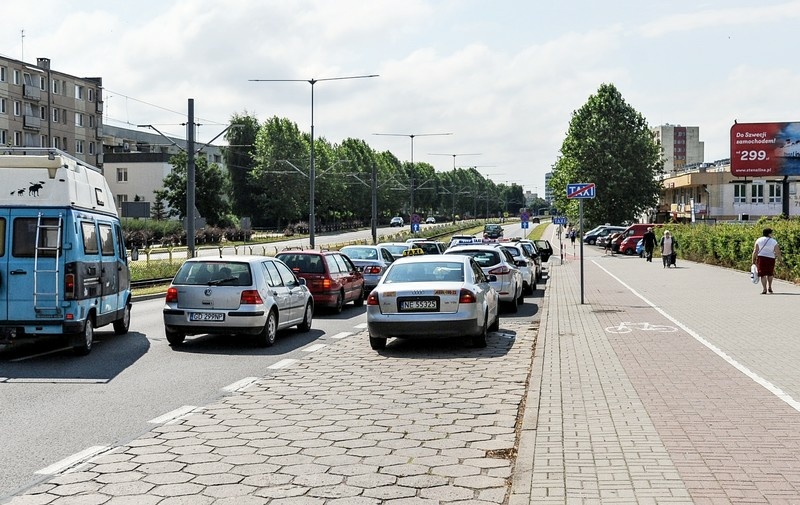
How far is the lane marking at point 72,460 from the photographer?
6.42 metres

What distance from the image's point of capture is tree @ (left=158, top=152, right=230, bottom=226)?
88.5 m

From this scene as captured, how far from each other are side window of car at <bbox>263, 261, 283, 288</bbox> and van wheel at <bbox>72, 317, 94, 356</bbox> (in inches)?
112

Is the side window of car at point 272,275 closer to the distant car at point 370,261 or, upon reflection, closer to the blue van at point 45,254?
the blue van at point 45,254

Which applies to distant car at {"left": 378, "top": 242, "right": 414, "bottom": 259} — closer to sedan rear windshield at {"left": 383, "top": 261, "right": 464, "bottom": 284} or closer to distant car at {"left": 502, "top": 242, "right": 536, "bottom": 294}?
distant car at {"left": 502, "top": 242, "right": 536, "bottom": 294}

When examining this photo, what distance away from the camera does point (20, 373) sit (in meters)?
11.3

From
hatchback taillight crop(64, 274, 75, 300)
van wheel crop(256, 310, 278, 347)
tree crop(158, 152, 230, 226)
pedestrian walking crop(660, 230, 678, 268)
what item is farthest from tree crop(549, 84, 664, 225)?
hatchback taillight crop(64, 274, 75, 300)

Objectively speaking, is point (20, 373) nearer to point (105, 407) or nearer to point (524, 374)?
point (105, 407)

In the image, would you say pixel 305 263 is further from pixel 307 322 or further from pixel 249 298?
pixel 249 298

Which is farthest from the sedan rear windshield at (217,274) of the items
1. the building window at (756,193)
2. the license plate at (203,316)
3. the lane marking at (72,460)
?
the building window at (756,193)

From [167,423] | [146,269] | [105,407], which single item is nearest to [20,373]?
[105,407]

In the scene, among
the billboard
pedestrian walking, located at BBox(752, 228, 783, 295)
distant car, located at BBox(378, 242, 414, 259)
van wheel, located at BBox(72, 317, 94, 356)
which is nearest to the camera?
van wheel, located at BBox(72, 317, 94, 356)

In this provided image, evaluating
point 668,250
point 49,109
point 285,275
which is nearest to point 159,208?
point 49,109

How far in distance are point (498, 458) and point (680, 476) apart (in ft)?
4.67

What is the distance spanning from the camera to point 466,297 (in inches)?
522
